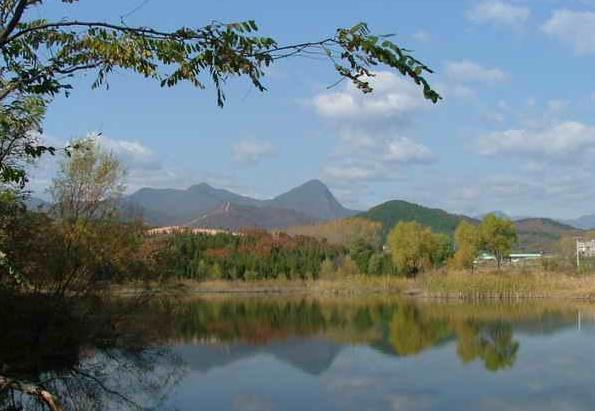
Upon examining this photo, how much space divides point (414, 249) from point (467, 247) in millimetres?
5663

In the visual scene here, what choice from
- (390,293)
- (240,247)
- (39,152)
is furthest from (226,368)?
(240,247)

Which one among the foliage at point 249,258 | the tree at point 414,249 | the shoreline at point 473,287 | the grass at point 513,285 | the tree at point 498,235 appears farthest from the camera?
the foliage at point 249,258

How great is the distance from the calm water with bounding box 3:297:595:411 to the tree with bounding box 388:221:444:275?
28.4m

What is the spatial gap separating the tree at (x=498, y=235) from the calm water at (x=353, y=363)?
23.8m

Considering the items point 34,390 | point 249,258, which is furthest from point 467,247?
point 34,390

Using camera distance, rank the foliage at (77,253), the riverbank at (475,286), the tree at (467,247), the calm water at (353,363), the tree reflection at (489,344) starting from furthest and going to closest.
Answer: the tree at (467,247), the riverbank at (475,286), the tree reflection at (489,344), the foliage at (77,253), the calm water at (353,363)

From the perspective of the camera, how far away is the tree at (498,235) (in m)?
58.6

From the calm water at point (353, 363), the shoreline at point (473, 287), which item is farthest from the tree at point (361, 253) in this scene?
the calm water at point (353, 363)

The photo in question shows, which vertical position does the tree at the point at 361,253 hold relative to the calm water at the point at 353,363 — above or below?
above

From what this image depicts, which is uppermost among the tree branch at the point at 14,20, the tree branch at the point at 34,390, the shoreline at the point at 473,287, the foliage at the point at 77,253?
the tree branch at the point at 14,20

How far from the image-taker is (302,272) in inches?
2805

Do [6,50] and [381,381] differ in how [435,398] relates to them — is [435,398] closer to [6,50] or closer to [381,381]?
[381,381]

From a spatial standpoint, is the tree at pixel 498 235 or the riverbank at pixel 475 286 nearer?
the riverbank at pixel 475 286

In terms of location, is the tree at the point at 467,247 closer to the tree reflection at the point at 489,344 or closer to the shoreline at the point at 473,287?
the shoreline at the point at 473,287
